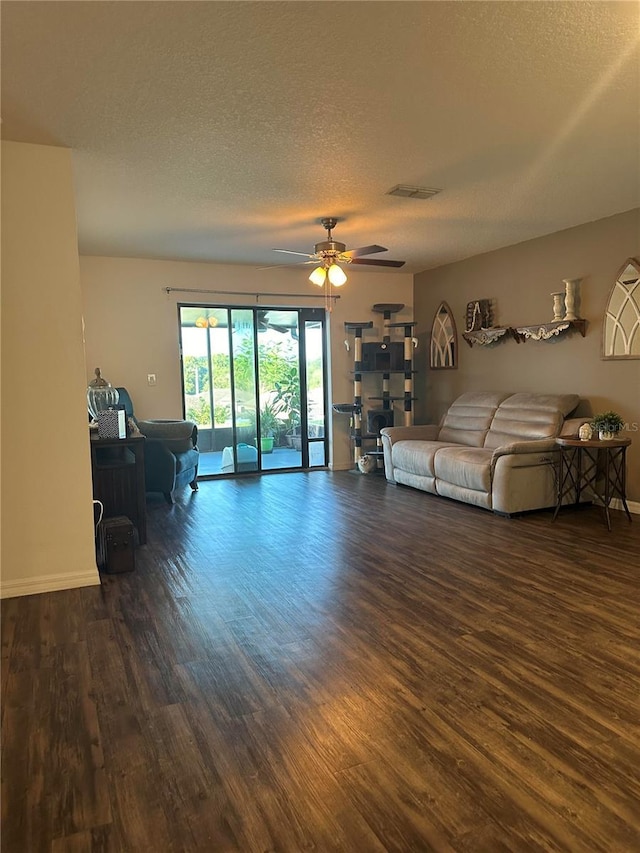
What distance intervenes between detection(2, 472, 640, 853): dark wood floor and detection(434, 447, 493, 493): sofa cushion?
1.05 m

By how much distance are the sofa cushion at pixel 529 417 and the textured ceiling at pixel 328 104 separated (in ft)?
5.38

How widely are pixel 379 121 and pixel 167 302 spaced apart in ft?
13.2

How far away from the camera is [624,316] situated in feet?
15.7

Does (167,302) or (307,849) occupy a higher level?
(167,302)

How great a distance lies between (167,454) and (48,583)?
7.31ft

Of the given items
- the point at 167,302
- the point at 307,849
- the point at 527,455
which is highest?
the point at 167,302

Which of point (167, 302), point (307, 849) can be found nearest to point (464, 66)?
point (307, 849)

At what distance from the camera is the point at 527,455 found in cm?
466

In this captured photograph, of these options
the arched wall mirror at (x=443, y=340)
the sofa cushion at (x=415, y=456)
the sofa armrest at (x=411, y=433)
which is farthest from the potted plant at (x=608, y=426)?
the arched wall mirror at (x=443, y=340)

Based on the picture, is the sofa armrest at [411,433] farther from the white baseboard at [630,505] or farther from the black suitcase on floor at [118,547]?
the black suitcase on floor at [118,547]

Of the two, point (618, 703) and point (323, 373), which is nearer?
point (618, 703)

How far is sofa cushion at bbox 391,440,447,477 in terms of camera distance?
562cm

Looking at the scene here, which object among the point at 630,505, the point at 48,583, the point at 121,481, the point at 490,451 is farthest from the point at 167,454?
the point at 630,505

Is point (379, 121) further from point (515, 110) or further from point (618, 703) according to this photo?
point (618, 703)
